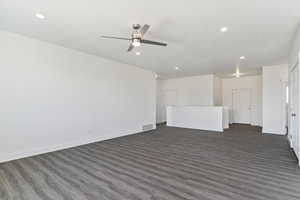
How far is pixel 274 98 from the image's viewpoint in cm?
618

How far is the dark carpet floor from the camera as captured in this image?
212 centimetres

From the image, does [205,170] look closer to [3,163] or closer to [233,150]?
[233,150]

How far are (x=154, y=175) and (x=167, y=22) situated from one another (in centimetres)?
278

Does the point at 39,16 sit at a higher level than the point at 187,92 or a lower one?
higher

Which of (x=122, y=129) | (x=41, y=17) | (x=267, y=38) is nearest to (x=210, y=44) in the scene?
(x=267, y=38)

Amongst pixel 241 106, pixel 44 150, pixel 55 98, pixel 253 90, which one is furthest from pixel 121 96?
pixel 253 90

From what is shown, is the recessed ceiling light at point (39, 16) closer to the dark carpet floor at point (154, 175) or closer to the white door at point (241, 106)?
the dark carpet floor at point (154, 175)

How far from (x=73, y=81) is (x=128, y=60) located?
79.6 inches

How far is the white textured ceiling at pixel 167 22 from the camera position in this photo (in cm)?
244

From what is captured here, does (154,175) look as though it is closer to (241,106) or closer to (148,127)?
(148,127)

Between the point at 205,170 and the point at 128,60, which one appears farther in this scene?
the point at 128,60

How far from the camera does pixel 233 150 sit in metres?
4.06

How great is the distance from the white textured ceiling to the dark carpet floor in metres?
2.74

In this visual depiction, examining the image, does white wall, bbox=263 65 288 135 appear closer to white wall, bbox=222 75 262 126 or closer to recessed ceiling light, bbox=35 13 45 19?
white wall, bbox=222 75 262 126
